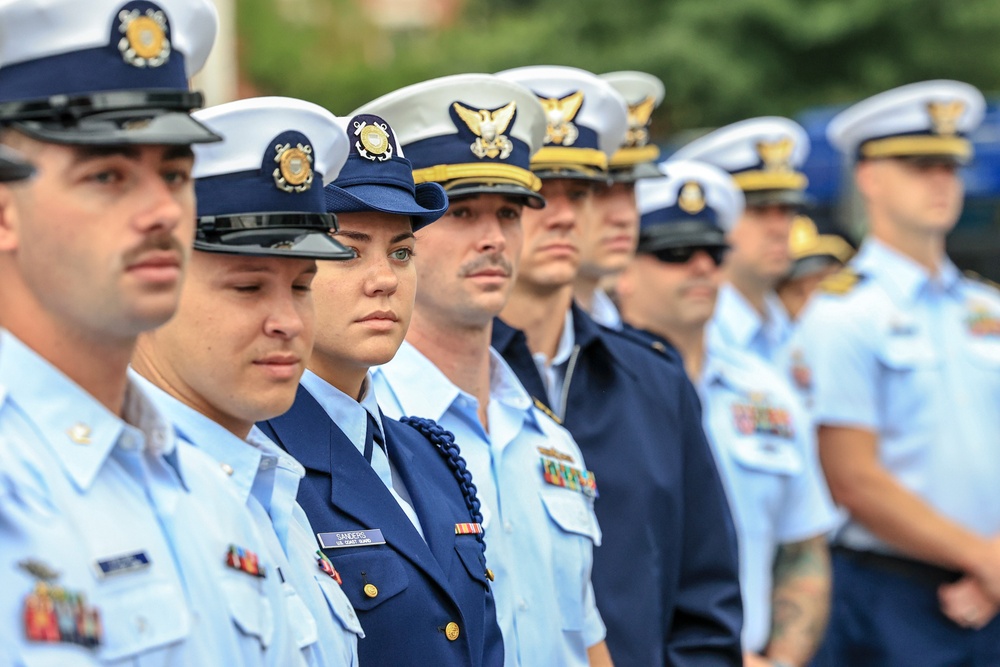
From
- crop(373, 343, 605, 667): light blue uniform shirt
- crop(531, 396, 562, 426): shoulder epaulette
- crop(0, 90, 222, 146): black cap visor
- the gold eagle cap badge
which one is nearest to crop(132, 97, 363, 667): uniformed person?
crop(0, 90, 222, 146): black cap visor

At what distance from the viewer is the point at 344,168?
317 cm

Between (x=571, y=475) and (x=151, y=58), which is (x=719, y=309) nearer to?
(x=571, y=475)

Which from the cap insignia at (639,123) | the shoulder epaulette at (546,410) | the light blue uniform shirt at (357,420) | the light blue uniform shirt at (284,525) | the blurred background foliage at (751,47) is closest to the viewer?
the light blue uniform shirt at (284,525)

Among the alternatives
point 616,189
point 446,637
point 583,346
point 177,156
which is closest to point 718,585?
point 583,346

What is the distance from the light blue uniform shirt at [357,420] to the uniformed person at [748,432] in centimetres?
237

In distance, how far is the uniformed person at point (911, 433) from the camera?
19.7 feet

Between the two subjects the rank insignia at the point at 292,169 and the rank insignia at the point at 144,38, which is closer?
the rank insignia at the point at 144,38

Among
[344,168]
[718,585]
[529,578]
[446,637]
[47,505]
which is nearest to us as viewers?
[47,505]

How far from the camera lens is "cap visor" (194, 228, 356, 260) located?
2.54 metres

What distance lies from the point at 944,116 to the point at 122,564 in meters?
5.37

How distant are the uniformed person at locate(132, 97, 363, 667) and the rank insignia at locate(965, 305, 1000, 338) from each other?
4.21 meters

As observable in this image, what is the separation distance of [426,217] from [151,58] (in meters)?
1.09

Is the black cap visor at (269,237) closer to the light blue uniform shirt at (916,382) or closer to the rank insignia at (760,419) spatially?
the rank insignia at (760,419)

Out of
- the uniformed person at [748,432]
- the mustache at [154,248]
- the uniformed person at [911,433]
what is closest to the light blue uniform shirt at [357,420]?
the mustache at [154,248]
